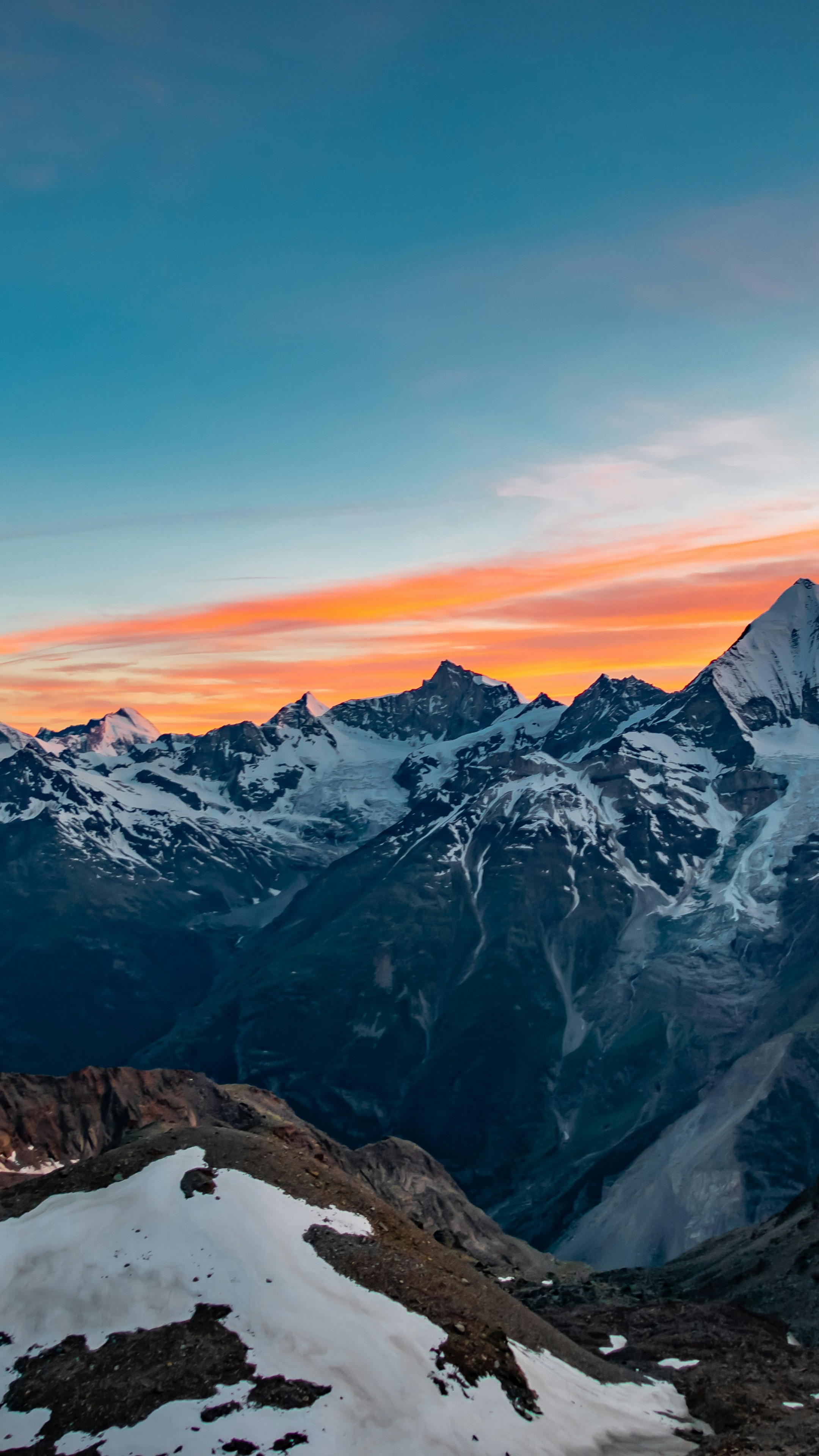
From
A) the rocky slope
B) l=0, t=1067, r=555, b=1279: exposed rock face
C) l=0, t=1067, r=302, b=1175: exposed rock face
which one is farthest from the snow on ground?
l=0, t=1067, r=302, b=1175: exposed rock face

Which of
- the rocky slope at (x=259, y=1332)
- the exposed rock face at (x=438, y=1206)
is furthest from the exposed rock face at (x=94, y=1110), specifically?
the rocky slope at (x=259, y=1332)

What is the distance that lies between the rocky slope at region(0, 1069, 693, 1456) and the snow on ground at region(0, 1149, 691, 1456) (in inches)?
A: 4.6

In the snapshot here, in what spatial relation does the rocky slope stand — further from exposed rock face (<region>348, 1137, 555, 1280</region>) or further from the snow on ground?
exposed rock face (<region>348, 1137, 555, 1280</region>)

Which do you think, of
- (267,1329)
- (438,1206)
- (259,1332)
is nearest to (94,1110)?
(438,1206)

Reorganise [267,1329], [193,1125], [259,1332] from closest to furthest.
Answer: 1. [259,1332]
2. [267,1329]
3. [193,1125]

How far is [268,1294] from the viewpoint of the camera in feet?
188

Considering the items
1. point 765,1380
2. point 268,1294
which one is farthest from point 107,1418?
point 765,1380

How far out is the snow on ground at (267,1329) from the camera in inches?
1943

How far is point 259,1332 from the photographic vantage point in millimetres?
54844

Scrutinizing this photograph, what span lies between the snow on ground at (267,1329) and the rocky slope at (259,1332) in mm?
118

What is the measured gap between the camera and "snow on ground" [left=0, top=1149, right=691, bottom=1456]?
49344 mm

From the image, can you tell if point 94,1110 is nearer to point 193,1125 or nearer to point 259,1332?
point 193,1125

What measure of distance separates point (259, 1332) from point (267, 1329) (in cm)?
46

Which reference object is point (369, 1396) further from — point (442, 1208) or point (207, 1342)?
point (442, 1208)
